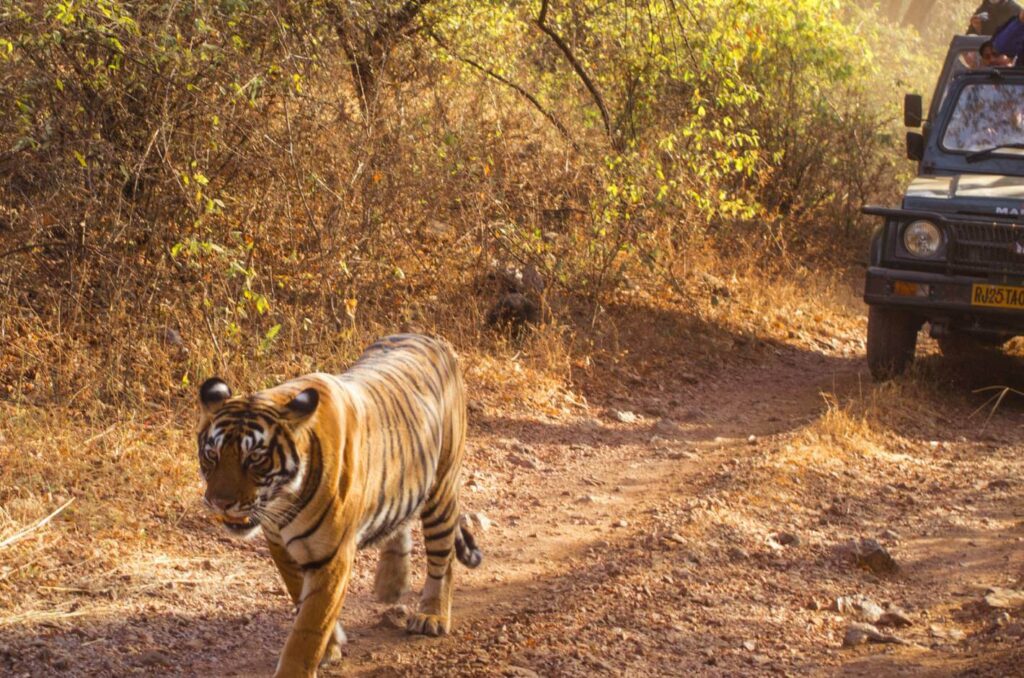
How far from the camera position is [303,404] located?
3.70 metres

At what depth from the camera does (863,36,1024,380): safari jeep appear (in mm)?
8242

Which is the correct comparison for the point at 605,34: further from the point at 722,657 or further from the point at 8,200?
the point at 722,657

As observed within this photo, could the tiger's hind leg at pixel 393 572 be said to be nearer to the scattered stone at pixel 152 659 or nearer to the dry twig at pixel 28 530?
the scattered stone at pixel 152 659

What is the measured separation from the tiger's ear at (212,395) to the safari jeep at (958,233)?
562 centimetres

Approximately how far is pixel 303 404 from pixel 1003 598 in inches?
124

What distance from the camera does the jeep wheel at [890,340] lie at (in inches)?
353

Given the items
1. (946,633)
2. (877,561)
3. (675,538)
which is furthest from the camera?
(675,538)

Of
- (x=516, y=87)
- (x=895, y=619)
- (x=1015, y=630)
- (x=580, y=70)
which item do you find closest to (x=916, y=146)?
(x=580, y=70)

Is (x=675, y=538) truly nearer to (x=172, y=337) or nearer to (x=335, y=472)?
(x=335, y=472)

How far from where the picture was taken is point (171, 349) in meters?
7.34

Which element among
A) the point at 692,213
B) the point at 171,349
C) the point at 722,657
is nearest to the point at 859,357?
the point at 692,213

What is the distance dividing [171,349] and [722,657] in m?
3.92

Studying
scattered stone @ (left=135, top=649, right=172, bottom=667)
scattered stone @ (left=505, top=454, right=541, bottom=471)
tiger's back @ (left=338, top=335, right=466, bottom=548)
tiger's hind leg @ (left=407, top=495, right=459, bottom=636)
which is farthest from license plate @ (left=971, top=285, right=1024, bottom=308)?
scattered stone @ (left=135, top=649, right=172, bottom=667)

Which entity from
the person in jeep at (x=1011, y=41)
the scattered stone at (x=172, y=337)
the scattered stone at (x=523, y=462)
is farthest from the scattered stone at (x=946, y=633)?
the person in jeep at (x=1011, y=41)
